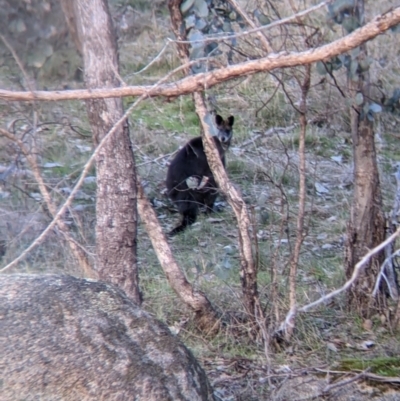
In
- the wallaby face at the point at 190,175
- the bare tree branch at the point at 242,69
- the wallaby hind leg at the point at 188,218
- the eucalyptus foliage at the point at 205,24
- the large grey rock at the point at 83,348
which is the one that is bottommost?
the wallaby hind leg at the point at 188,218

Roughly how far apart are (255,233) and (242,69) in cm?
240

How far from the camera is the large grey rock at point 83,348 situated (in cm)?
271

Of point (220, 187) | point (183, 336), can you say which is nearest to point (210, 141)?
point (220, 187)

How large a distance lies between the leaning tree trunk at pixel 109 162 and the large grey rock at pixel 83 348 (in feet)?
5.00

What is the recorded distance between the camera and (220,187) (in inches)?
198

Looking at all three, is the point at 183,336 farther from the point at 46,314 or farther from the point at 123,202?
the point at 46,314

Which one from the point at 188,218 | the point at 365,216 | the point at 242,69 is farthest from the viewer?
the point at 188,218

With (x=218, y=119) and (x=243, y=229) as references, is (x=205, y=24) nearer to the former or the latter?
(x=243, y=229)

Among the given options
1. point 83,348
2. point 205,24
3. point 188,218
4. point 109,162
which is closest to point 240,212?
point 109,162

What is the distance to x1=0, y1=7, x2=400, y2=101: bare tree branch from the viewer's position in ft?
8.62

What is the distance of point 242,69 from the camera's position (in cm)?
271

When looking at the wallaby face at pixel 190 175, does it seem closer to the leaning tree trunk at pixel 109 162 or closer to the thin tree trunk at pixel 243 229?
the thin tree trunk at pixel 243 229

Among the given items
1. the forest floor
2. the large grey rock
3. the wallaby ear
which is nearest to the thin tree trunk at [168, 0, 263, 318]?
the forest floor

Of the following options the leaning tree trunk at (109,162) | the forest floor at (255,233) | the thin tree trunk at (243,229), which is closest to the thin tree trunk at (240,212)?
the thin tree trunk at (243,229)
